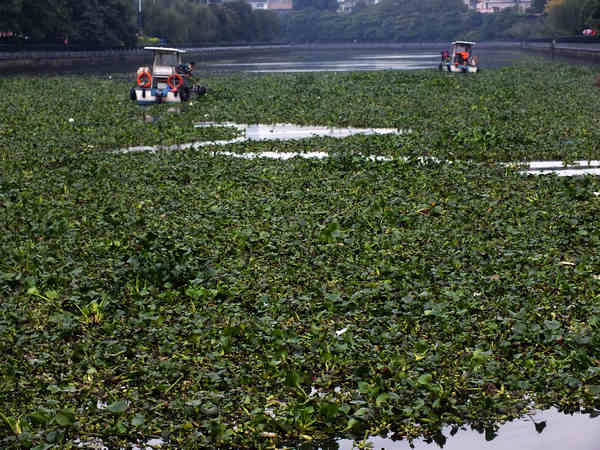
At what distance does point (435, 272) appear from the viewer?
9.27 meters

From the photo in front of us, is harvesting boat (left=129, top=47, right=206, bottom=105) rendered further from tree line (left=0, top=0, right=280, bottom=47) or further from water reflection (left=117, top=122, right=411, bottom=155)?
tree line (left=0, top=0, right=280, bottom=47)

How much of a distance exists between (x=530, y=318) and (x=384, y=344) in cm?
182

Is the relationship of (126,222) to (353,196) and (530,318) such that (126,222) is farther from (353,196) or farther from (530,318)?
(530,318)

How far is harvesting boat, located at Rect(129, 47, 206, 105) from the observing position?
3144 centimetres

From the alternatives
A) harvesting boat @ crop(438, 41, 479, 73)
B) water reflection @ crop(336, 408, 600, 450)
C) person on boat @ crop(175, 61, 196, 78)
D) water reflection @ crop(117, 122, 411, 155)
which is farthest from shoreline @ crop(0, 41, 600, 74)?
water reflection @ crop(336, 408, 600, 450)

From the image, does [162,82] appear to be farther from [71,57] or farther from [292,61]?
[292,61]

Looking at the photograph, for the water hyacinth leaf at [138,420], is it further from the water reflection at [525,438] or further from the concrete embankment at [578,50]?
the concrete embankment at [578,50]

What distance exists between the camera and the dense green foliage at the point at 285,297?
21.0ft

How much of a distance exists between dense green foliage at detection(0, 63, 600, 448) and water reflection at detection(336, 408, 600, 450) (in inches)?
4.9

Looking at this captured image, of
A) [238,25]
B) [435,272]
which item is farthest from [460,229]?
[238,25]

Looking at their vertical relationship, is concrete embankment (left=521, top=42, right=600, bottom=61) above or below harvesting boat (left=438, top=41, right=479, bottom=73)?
above

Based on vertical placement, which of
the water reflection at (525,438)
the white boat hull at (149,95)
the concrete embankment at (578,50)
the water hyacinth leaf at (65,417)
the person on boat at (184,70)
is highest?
the concrete embankment at (578,50)

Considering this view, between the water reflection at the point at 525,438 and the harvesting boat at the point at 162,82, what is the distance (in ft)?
89.4

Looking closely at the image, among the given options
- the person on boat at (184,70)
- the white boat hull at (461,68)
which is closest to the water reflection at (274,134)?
the person on boat at (184,70)
